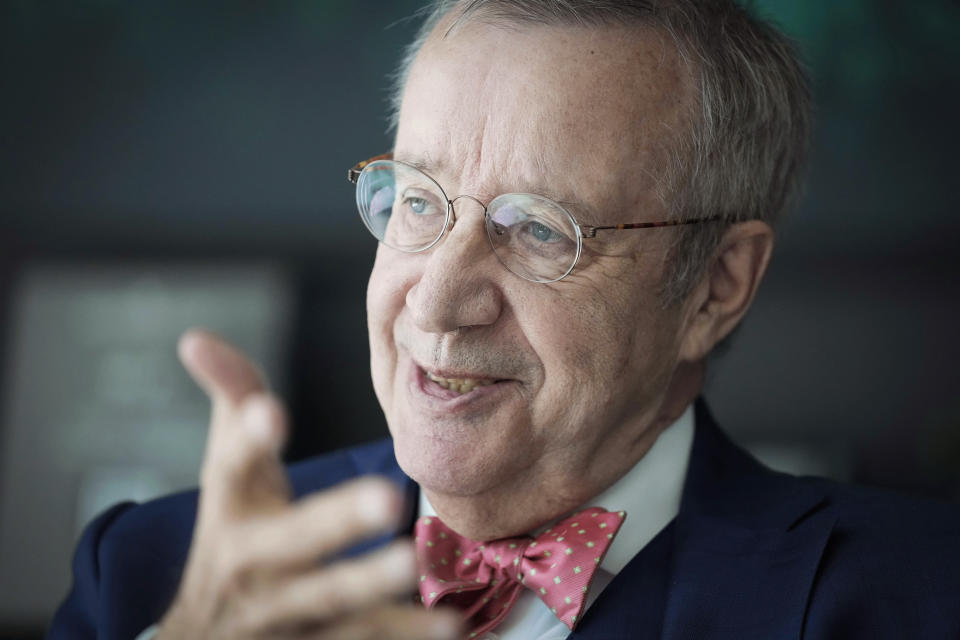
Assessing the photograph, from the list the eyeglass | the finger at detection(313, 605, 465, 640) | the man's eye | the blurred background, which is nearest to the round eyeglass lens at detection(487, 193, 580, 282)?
the eyeglass

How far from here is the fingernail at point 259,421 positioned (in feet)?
3.21

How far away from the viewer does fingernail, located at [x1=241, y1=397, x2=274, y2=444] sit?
0.98 m

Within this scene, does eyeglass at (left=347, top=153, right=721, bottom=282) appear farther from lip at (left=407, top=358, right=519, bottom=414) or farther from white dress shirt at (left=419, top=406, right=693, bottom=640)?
white dress shirt at (left=419, top=406, right=693, bottom=640)

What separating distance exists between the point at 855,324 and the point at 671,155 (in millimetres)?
2535

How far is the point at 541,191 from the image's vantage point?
155 cm

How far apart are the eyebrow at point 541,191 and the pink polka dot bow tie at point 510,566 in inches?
18.9

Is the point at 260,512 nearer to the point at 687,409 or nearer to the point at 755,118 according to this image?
the point at 687,409

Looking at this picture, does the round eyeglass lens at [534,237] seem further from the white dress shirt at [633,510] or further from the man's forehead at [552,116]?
the white dress shirt at [633,510]

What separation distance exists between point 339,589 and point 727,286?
1.11 m

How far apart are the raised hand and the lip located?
1.68 ft

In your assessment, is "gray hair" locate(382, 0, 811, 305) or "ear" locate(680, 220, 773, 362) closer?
"gray hair" locate(382, 0, 811, 305)

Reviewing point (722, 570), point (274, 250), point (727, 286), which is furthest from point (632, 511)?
point (274, 250)

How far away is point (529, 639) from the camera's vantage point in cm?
161

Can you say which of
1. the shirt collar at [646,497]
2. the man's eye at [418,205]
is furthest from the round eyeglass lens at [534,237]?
the shirt collar at [646,497]
